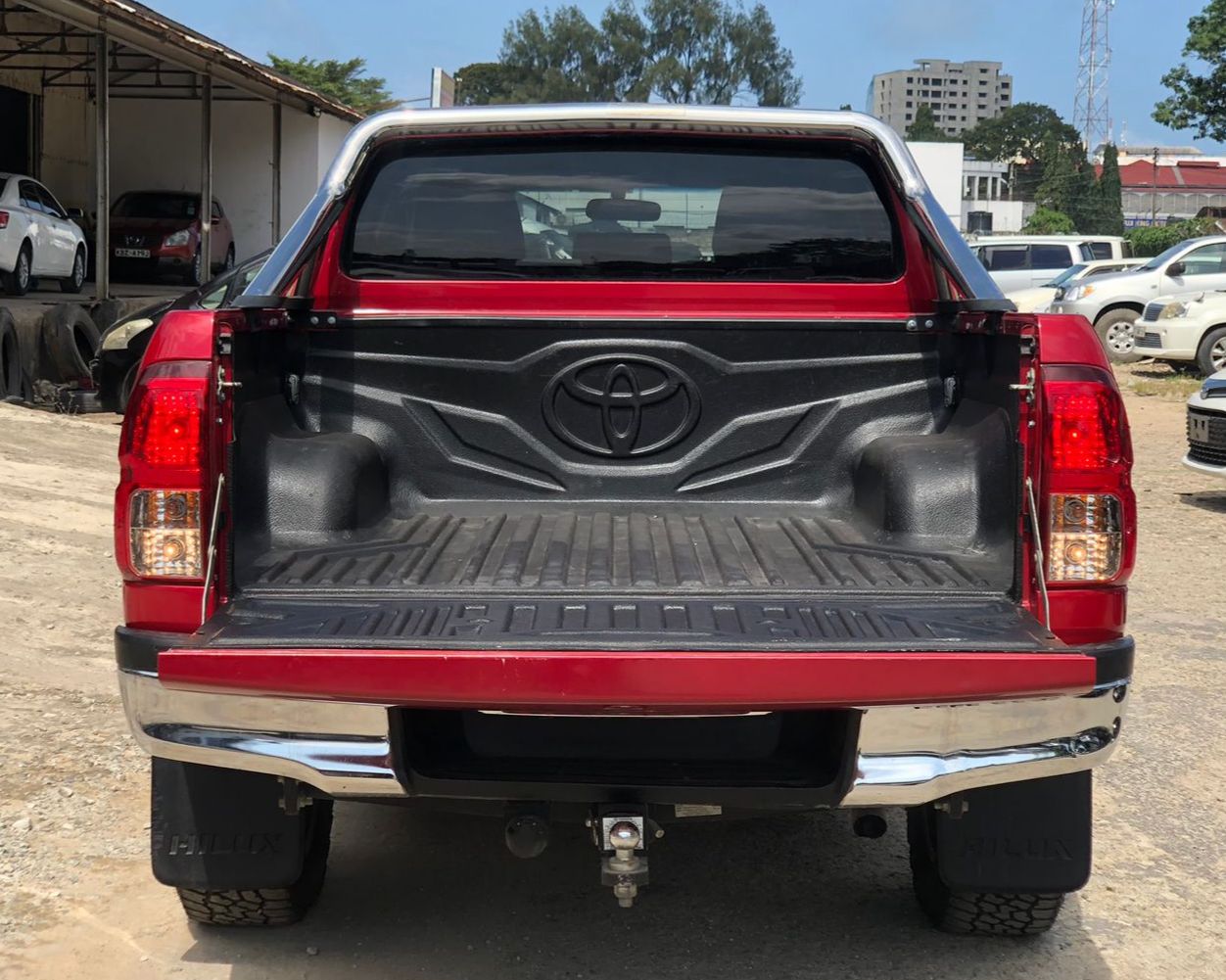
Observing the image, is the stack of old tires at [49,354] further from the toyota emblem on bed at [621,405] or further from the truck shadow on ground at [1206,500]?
the toyota emblem on bed at [621,405]

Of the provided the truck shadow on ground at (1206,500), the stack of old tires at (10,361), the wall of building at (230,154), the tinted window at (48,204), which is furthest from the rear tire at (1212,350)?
the wall of building at (230,154)

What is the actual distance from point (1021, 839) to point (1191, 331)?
1607 cm

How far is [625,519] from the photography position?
3.78 m

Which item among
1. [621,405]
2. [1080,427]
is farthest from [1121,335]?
[1080,427]

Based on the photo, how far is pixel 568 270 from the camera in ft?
13.4

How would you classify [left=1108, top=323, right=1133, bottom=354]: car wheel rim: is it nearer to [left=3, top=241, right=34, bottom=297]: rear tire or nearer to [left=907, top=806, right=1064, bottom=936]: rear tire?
[left=3, top=241, right=34, bottom=297]: rear tire

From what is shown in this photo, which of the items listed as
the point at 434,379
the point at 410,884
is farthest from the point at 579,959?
the point at 434,379

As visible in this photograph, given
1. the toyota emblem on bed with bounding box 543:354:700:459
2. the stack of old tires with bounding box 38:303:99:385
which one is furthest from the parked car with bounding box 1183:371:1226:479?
the stack of old tires with bounding box 38:303:99:385

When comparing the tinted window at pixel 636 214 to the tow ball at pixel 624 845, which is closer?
the tow ball at pixel 624 845

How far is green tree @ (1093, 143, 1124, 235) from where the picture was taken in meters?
78.9

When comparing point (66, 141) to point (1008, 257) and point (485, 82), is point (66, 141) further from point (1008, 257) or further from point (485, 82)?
point (485, 82)

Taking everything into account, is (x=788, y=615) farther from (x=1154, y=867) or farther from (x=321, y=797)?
(x=1154, y=867)

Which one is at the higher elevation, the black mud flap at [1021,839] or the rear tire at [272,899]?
the black mud flap at [1021,839]

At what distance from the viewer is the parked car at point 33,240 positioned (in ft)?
56.5
